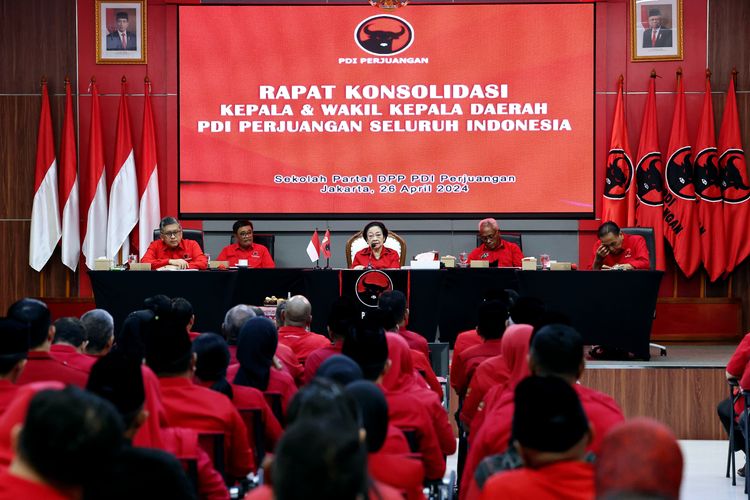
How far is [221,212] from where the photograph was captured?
9992 millimetres

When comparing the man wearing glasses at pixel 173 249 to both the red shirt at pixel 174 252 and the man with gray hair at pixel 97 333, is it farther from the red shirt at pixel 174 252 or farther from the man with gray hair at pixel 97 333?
the man with gray hair at pixel 97 333

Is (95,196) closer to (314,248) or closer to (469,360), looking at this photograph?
(314,248)

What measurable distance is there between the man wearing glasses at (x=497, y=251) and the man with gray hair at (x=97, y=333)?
4688 mm

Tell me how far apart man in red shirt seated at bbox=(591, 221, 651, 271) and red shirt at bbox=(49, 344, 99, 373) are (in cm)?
483

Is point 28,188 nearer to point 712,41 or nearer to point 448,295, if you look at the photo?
point 448,295

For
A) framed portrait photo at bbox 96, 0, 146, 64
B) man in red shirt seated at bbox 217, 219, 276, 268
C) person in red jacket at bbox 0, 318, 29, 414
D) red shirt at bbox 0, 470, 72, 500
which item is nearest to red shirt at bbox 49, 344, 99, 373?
person in red jacket at bbox 0, 318, 29, 414

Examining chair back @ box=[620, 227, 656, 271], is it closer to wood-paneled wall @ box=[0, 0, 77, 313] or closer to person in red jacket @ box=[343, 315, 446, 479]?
wood-paneled wall @ box=[0, 0, 77, 313]

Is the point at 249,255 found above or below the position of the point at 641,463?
above

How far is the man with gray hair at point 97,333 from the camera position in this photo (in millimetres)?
4387

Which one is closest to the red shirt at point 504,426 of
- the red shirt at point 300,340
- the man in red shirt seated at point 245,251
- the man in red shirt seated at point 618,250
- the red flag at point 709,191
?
the red shirt at point 300,340

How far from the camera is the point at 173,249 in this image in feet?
27.3

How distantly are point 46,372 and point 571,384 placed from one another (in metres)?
1.85

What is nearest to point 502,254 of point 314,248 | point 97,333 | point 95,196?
point 314,248

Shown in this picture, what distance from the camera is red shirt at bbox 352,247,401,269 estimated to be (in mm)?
8266
